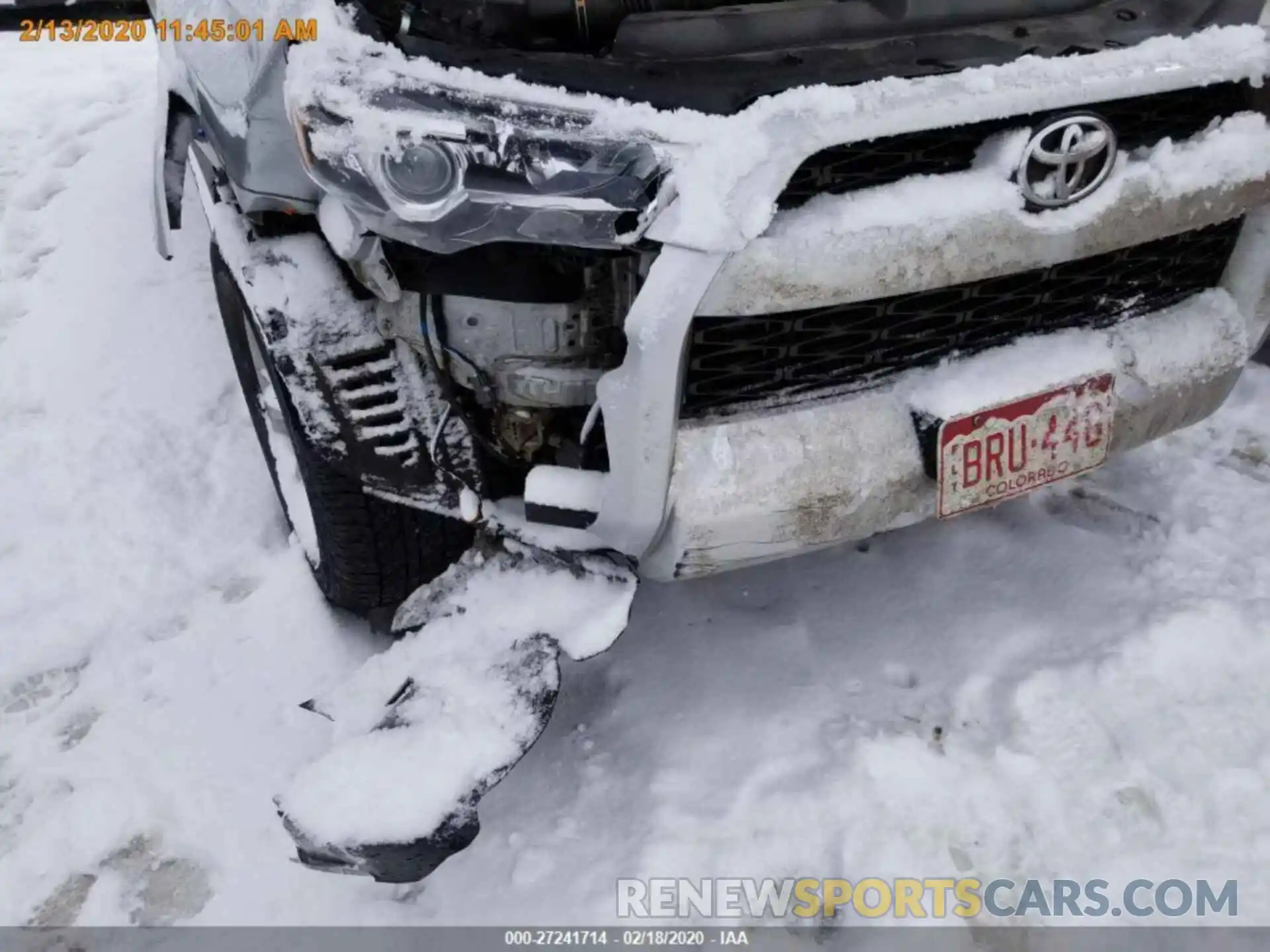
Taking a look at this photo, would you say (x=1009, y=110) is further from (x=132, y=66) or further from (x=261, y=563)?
(x=132, y=66)

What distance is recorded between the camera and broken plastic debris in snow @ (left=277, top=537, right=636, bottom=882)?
1.70 meters

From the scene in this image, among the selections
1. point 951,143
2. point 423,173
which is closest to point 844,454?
point 951,143

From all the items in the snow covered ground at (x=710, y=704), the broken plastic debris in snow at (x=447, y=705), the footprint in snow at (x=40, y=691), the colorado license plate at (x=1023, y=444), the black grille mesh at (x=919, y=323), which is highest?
the black grille mesh at (x=919, y=323)

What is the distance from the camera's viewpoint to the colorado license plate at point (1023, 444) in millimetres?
1823

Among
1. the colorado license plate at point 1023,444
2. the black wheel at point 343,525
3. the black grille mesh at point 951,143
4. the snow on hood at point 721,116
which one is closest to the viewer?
the snow on hood at point 721,116

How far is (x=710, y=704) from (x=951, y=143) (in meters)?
1.22

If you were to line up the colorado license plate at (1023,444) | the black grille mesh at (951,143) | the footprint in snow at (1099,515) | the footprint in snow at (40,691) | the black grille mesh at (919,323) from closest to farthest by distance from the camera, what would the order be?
the black grille mesh at (951,143) < the black grille mesh at (919,323) < the colorado license plate at (1023,444) < the footprint in snow at (40,691) < the footprint in snow at (1099,515)

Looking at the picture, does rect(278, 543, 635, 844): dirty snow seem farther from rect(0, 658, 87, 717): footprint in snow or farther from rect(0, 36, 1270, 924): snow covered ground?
rect(0, 658, 87, 717): footprint in snow

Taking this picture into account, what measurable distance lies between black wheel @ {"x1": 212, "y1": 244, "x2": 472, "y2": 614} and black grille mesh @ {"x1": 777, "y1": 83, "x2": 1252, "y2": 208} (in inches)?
42.8

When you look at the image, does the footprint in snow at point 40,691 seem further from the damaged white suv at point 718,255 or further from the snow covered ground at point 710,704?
the damaged white suv at point 718,255

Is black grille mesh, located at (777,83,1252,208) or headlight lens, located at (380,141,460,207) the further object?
black grille mesh, located at (777,83,1252,208)

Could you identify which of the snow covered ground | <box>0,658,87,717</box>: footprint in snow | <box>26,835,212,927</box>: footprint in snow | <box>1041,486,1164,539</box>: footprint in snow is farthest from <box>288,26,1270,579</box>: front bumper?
<box>0,658,87,717</box>: footprint in snow

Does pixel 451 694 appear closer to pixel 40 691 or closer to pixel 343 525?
pixel 343 525
